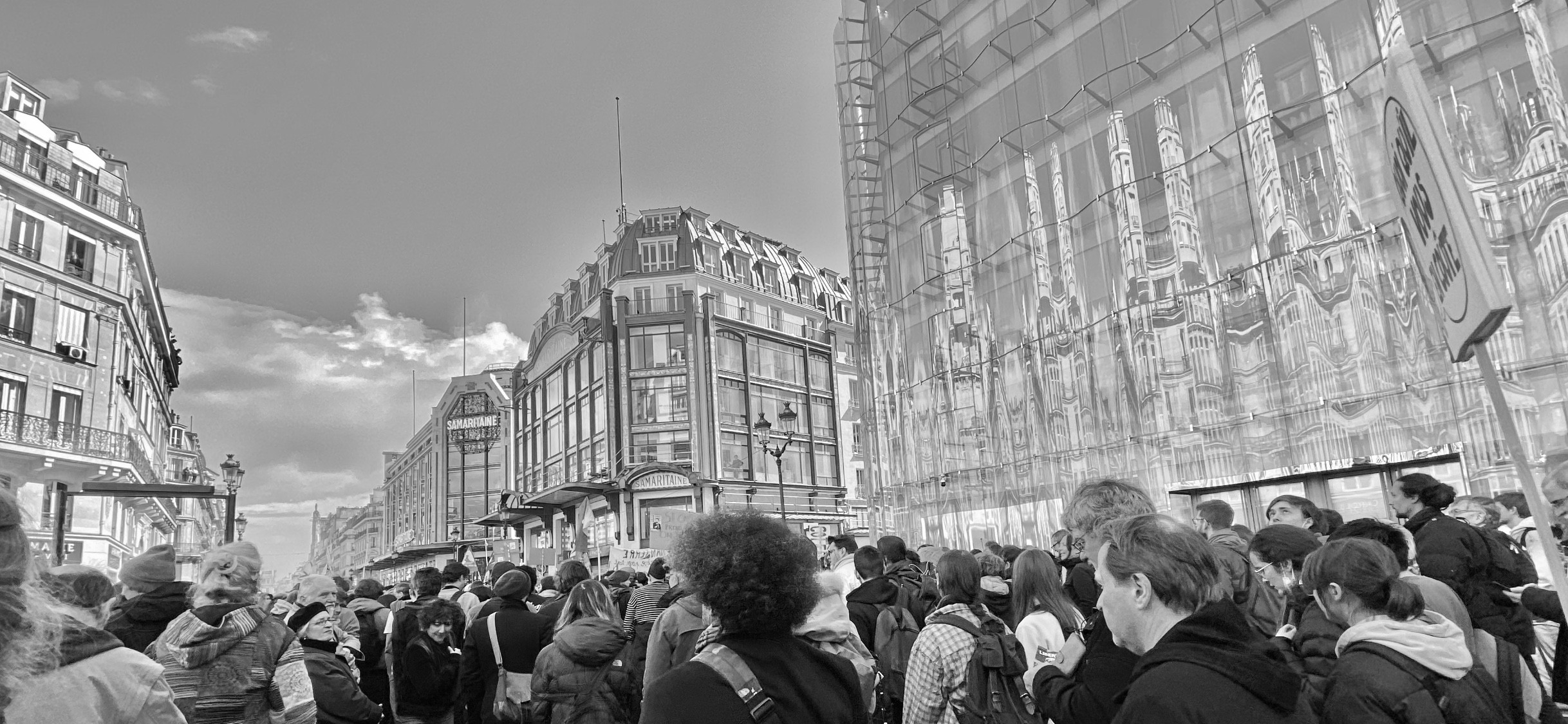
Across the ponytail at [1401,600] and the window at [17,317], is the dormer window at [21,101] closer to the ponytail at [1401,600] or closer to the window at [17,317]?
the window at [17,317]

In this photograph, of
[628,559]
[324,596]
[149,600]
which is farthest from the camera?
[628,559]

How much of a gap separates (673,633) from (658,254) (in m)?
49.5

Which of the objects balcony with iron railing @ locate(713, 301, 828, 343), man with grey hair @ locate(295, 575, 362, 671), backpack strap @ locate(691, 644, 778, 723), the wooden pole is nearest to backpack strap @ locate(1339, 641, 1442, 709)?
the wooden pole

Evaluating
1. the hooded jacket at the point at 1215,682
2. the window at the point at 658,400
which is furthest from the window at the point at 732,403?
the hooded jacket at the point at 1215,682

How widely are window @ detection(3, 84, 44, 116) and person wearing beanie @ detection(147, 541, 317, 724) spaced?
34418 millimetres

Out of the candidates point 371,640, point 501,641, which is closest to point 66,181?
point 371,640

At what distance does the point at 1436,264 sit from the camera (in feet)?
10.3

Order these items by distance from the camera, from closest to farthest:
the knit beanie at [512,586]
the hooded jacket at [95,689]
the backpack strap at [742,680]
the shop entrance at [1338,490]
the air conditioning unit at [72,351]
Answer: the hooded jacket at [95,689], the backpack strap at [742,680], the knit beanie at [512,586], the shop entrance at [1338,490], the air conditioning unit at [72,351]

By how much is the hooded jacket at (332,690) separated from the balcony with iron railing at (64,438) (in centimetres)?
2471

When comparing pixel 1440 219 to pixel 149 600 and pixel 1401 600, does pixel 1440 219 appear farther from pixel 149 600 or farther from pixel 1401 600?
pixel 149 600

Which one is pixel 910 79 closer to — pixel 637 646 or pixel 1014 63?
pixel 1014 63

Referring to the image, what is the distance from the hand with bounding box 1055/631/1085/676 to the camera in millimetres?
3270

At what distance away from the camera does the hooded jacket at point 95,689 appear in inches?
79.9

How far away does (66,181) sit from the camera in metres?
27.7
